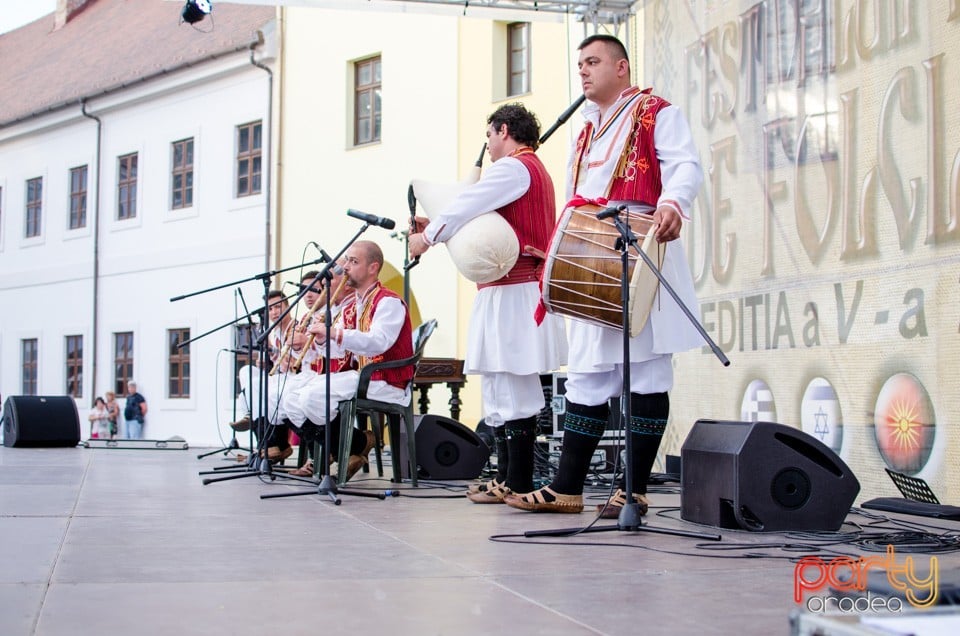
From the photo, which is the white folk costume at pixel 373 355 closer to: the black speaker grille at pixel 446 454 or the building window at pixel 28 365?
the black speaker grille at pixel 446 454

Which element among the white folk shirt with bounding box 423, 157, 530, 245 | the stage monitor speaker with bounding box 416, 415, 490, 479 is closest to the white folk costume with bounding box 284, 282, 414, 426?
the stage monitor speaker with bounding box 416, 415, 490, 479

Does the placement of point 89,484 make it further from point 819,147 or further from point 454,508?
point 819,147

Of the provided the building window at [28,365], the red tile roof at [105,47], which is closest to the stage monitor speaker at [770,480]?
the red tile roof at [105,47]

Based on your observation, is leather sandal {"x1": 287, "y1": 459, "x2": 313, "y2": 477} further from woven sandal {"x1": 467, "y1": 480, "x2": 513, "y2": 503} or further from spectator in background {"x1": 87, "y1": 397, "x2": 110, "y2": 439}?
spectator in background {"x1": 87, "y1": 397, "x2": 110, "y2": 439}

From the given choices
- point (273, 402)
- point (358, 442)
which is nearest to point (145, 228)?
point (273, 402)

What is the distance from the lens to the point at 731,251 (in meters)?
6.87

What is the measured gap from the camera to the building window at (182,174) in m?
22.1

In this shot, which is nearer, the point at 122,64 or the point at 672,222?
the point at 672,222

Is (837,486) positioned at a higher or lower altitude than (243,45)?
lower

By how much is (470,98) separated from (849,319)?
11390 mm

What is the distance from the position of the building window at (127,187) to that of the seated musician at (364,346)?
17577 millimetres

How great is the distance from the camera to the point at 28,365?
26.0 m

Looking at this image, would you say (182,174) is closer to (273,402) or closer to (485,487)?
(273,402)

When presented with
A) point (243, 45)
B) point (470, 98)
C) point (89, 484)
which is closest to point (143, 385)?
point (243, 45)
